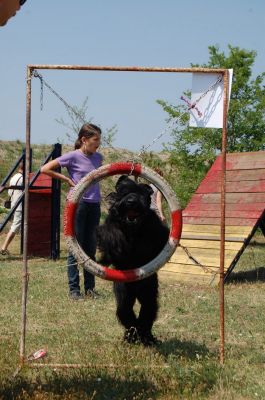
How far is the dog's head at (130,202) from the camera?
466 cm

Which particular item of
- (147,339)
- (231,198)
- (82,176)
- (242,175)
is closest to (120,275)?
(147,339)

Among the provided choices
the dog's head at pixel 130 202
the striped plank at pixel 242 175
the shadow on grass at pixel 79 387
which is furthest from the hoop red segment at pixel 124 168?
the striped plank at pixel 242 175

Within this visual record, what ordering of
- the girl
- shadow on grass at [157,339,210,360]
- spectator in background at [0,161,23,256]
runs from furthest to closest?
1. spectator in background at [0,161,23,256]
2. the girl
3. shadow on grass at [157,339,210,360]

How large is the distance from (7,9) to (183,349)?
10.2 ft

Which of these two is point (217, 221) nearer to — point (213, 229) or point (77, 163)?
point (213, 229)

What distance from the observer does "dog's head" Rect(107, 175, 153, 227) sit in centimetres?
466

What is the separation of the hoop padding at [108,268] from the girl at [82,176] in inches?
65.0

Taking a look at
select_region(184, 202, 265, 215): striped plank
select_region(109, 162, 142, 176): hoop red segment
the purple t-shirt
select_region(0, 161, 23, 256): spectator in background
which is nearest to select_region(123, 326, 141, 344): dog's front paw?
select_region(109, 162, 142, 176): hoop red segment

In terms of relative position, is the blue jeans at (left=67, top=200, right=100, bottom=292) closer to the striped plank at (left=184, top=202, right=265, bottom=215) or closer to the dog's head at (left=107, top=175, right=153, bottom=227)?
the dog's head at (left=107, top=175, right=153, bottom=227)

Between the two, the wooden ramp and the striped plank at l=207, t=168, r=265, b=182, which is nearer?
the wooden ramp

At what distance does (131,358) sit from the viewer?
15.7 feet

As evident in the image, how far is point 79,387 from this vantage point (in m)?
4.17

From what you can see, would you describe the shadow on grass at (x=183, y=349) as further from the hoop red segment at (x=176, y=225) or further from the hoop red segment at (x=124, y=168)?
the hoop red segment at (x=124, y=168)

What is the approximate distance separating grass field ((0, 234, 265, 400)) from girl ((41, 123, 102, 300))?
0.30 meters
